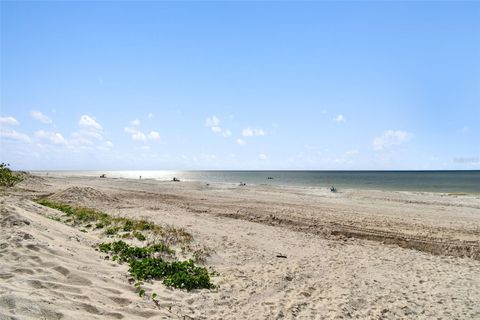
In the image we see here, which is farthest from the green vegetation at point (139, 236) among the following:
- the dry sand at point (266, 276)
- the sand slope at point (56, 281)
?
the sand slope at point (56, 281)

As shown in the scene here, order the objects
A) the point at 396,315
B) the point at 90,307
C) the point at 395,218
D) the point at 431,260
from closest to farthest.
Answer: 1. the point at 90,307
2. the point at 396,315
3. the point at 431,260
4. the point at 395,218

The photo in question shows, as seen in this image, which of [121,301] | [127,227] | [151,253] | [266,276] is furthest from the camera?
[127,227]

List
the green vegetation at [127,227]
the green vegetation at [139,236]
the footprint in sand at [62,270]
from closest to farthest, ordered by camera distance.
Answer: the footprint in sand at [62,270] < the green vegetation at [139,236] < the green vegetation at [127,227]

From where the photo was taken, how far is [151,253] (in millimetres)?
10336

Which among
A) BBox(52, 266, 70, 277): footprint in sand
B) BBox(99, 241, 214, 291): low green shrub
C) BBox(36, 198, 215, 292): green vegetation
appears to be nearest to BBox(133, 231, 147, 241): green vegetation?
BBox(36, 198, 215, 292): green vegetation

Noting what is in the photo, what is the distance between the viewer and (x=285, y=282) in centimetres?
928

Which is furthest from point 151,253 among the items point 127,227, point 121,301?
point 121,301

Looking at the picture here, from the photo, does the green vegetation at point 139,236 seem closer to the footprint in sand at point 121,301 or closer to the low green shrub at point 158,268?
the low green shrub at point 158,268

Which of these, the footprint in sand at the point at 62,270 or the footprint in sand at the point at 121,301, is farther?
the footprint in sand at the point at 62,270

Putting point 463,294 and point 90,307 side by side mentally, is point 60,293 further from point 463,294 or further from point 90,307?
point 463,294

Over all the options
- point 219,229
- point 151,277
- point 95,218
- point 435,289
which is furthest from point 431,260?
point 95,218

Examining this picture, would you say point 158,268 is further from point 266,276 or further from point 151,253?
point 266,276

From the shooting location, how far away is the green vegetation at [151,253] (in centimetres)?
853

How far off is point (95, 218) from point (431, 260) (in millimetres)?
12833
